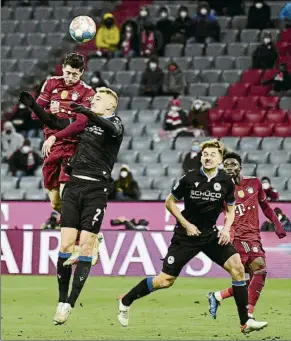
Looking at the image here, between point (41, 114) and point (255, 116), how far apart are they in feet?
40.2

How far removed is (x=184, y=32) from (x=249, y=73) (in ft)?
6.69

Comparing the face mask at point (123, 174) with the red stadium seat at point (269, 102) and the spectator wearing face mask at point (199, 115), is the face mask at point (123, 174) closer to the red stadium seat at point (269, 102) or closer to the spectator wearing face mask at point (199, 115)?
the spectator wearing face mask at point (199, 115)

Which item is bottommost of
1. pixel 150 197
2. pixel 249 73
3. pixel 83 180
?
pixel 150 197

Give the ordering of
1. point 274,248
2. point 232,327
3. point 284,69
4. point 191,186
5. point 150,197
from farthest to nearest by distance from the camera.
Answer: point 284,69 → point 150,197 → point 274,248 → point 232,327 → point 191,186

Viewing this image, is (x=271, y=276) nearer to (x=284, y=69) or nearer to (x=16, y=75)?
(x=284, y=69)

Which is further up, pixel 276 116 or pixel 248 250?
pixel 248 250

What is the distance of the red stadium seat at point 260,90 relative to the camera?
77.6 ft

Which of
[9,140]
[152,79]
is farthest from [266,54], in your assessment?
[9,140]

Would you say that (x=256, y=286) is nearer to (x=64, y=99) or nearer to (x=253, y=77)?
(x=64, y=99)

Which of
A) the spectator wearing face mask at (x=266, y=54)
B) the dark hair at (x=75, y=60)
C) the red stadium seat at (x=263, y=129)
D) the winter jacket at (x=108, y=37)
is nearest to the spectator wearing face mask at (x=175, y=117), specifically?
the red stadium seat at (x=263, y=129)

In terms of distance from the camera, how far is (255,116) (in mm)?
23156

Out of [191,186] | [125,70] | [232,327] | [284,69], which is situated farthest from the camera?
[125,70]

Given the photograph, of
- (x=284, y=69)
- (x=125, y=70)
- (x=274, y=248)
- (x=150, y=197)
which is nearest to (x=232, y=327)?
(x=274, y=248)

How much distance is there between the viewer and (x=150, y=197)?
21.6 meters
